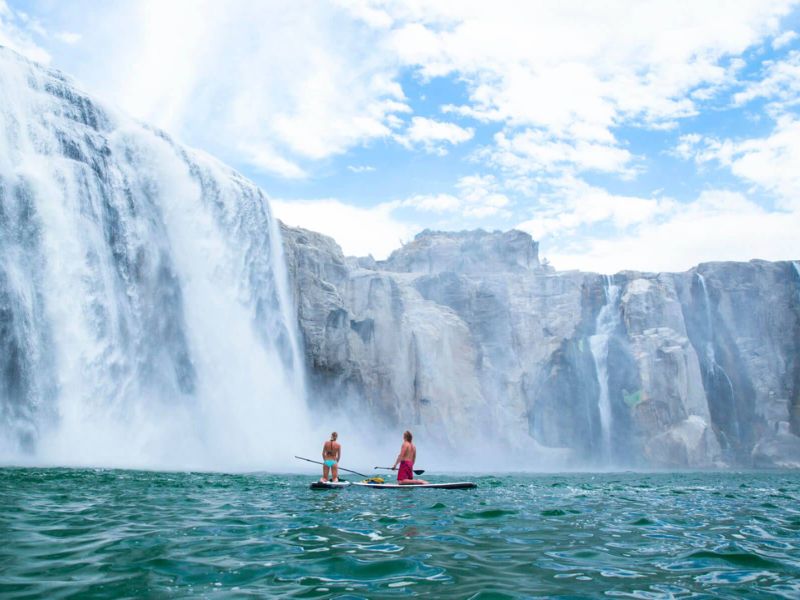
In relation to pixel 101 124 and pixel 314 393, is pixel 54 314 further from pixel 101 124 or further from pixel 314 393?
pixel 314 393

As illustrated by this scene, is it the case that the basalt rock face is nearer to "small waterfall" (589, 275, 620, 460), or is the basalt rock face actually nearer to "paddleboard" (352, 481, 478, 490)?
"small waterfall" (589, 275, 620, 460)

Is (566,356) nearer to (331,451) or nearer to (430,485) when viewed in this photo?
(331,451)

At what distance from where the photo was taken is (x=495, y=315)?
49.9 meters

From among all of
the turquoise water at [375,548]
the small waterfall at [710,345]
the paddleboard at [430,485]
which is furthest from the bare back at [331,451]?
the small waterfall at [710,345]

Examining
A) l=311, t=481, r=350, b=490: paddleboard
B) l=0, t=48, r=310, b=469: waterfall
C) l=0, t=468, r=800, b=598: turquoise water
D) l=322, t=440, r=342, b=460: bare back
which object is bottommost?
l=0, t=468, r=800, b=598: turquoise water

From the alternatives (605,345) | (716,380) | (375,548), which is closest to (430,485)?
(375,548)

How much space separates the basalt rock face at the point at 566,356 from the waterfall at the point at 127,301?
6.78 meters

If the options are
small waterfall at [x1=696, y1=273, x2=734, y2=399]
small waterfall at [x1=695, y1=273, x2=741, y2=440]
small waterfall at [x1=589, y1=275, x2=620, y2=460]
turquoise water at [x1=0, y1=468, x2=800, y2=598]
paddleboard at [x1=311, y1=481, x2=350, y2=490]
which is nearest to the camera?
turquoise water at [x1=0, y1=468, x2=800, y2=598]

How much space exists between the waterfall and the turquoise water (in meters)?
10.8

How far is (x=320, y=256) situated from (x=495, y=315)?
44.6 feet

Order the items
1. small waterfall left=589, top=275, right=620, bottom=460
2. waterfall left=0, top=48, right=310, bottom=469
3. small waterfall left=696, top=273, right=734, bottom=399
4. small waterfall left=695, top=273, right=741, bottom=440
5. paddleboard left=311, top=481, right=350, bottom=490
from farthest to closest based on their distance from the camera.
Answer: small waterfall left=696, top=273, right=734, bottom=399
small waterfall left=695, top=273, right=741, bottom=440
small waterfall left=589, top=275, right=620, bottom=460
waterfall left=0, top=48, right=310, bottom=469
paddleboard left=311, top=481, right=350, bottom=490

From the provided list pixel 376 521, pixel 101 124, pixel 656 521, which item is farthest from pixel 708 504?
pixel 101 124

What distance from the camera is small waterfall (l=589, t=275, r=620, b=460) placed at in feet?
158

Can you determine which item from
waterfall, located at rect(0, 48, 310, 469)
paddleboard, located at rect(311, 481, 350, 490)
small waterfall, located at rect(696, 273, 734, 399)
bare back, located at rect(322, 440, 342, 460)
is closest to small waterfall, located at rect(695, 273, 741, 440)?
small waterfall, located at rect(696, 273, 734, 399)
